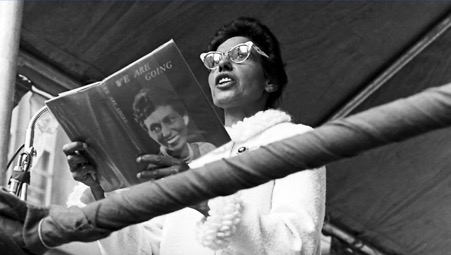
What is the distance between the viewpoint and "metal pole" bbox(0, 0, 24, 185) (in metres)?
2.96

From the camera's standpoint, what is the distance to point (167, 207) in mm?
1437

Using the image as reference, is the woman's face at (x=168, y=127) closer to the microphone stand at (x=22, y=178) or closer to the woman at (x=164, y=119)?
the woman at (x=164, y=119)

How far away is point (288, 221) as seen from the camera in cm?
218

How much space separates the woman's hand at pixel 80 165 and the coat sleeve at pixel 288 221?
358mm

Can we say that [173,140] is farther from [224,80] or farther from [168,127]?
[224,80]

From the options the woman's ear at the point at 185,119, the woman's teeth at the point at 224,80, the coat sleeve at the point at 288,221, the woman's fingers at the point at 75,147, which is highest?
the woman's teeth at the point at 224,80

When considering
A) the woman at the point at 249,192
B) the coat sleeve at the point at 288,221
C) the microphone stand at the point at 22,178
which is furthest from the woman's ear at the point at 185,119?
the microphone stand at the point at 22,178

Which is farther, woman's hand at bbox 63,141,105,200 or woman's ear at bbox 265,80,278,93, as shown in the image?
woman's ear at bbox 265,80,278,93

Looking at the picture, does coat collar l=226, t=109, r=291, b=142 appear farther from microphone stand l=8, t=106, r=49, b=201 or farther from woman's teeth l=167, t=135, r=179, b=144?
microphone stand l=8, t=106, r=49, b=201

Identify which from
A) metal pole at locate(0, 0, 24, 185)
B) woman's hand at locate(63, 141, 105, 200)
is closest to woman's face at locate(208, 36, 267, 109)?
woman's hand at locate(63, 141, 105, 200)

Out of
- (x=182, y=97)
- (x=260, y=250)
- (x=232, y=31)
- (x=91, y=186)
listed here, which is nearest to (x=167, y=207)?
(x=182, y=97)

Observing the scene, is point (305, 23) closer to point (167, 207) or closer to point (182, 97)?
point (182, 97)

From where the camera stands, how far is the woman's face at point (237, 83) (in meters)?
2.58

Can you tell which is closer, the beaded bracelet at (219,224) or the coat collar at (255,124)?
the beaded bracelet at (219,224)
